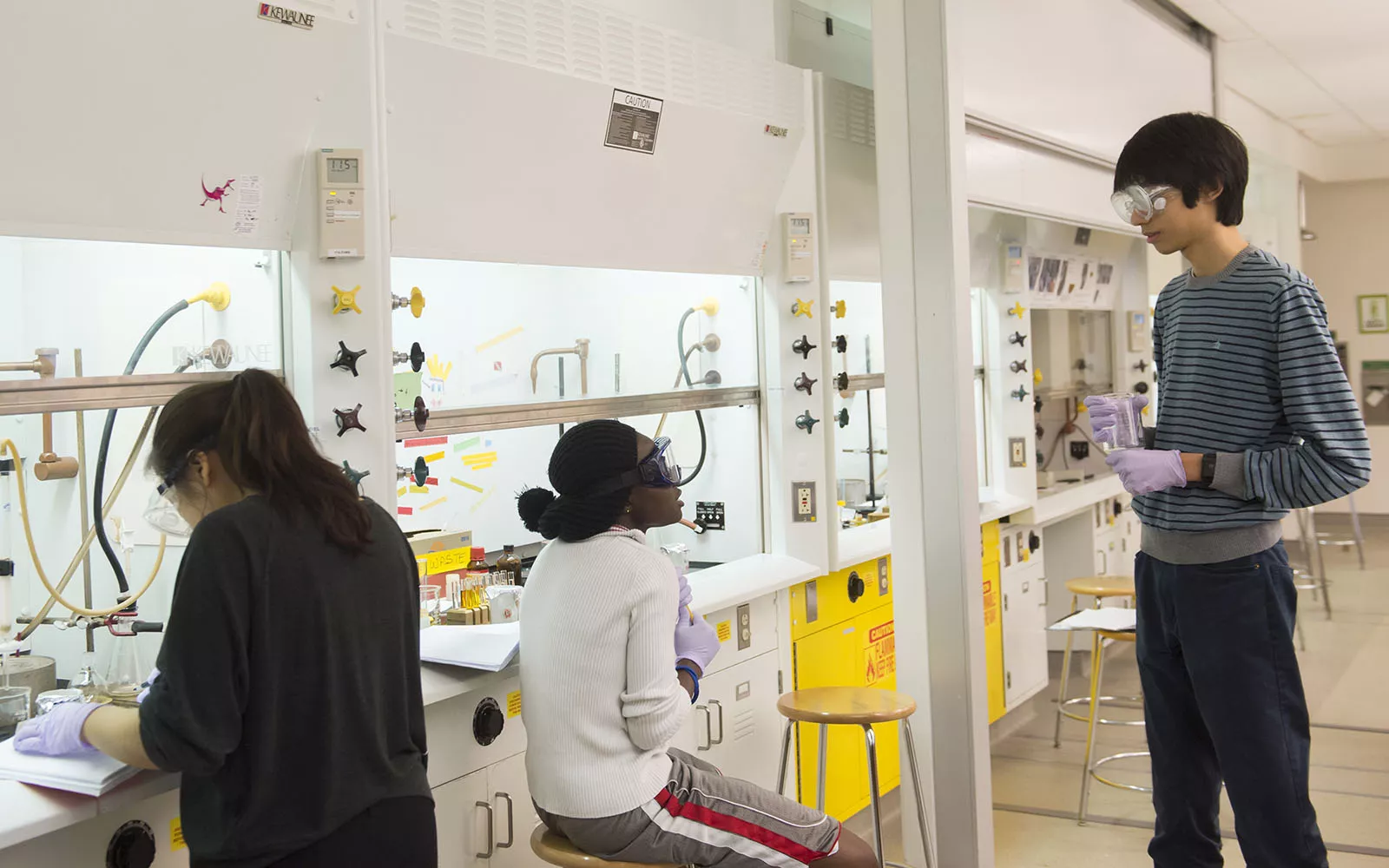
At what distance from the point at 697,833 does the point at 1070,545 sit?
3.67 meters

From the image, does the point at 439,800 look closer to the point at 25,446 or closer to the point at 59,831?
the point at 59,831

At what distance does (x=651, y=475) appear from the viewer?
2.14 m

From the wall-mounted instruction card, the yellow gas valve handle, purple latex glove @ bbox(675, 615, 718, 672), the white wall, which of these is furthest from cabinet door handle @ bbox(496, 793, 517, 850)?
the white wall

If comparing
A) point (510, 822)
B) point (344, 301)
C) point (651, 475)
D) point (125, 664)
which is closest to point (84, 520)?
point (125, 664)

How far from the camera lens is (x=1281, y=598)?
1.94 meters

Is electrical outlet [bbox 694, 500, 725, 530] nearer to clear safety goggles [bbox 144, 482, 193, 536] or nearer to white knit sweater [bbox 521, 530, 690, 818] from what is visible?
white knit sweater [bbox 521, 530, 690, 818]

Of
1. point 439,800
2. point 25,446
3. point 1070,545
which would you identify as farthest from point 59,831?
point 1070,545

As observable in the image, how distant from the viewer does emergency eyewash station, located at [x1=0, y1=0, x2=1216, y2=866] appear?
184 cm

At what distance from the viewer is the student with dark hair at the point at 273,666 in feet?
4.68

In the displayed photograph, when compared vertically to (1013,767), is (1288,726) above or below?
above

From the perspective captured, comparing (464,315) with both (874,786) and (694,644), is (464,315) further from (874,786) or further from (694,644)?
(874,786)

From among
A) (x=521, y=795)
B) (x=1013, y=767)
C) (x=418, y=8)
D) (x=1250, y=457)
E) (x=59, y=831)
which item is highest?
(x=418, y=8)

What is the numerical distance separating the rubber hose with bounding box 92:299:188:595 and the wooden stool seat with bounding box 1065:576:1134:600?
123 inches

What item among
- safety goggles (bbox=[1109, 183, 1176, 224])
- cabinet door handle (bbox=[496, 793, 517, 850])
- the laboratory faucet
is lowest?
cabinet door handle (bbox=[496, 793, 517, 850])
